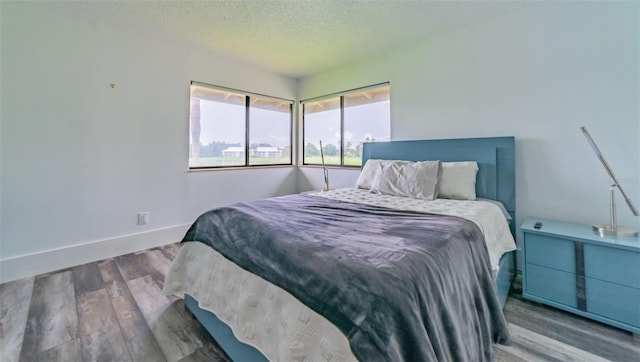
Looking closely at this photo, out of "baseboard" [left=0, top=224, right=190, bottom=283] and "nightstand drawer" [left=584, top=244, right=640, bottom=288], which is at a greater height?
"nightstand drawer" [left=584, top=244, right=640, bottom=288]

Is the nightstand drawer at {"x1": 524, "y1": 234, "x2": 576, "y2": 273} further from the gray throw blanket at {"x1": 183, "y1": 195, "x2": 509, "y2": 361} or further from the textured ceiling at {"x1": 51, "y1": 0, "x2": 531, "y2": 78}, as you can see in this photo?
the textured ceiling at {"x1": 51, "y1": 0, "x2": 531, "y2": 78}

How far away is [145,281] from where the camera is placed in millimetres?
2191

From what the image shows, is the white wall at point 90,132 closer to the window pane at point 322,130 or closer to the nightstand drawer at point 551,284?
the window pane at point 322,130

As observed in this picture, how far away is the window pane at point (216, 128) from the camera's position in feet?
11.1

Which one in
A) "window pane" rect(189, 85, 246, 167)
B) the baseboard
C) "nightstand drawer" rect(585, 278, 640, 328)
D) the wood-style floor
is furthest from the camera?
"window pane" rect(189, 85, 246, 167)

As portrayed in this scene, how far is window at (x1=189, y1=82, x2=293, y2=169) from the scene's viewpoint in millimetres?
3428

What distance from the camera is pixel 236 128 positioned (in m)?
3.82

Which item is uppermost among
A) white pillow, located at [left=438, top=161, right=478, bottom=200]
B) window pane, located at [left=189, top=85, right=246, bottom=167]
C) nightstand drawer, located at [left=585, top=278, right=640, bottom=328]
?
window pane, located at [left=189, top=85, right=246, bottom=167]

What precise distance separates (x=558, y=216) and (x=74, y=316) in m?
3.78

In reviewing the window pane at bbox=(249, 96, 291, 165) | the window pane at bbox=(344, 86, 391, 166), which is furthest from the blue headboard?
the window pane at bbox=(249, 96, 291, 165)

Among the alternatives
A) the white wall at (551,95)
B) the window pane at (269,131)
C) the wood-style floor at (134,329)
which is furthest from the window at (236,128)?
the white wall at (551,95)

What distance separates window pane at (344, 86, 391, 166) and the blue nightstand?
6.41 feet

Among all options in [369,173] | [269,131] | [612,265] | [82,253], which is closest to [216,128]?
[269,131]

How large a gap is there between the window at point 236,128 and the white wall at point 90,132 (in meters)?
0.18
